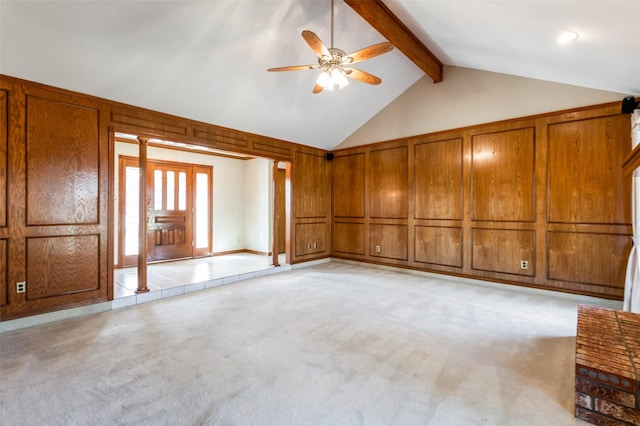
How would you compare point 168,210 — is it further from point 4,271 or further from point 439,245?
point 439,245

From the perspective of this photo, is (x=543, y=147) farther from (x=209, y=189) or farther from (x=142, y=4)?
(x=209, y=189)

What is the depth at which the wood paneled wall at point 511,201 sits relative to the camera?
383cm

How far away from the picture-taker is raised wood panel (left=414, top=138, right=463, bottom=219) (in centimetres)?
508

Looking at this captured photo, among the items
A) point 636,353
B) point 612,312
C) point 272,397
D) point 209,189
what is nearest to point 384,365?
point 272,397

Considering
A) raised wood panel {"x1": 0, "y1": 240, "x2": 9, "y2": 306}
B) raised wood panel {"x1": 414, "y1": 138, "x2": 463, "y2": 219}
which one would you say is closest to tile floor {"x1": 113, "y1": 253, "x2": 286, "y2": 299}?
raised wood panel {"x1": 0, "y1": 240, "x2": 9, "y2": 306}

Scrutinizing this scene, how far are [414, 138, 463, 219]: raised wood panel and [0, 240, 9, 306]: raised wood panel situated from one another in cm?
565

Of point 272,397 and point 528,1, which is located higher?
point 528,1

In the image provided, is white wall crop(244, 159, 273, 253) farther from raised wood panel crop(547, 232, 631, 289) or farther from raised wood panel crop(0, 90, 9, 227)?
raised wood panel crop(547, 232, 631, 289)

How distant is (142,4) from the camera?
2.77 m

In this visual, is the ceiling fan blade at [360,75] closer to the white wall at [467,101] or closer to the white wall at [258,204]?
the white wall at [467,101]

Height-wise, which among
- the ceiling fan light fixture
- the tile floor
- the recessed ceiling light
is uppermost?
the recessed ceiling light

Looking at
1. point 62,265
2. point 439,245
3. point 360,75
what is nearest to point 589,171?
point 439,245

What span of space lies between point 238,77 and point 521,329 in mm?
4523

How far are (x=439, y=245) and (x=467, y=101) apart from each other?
2.49 metres
